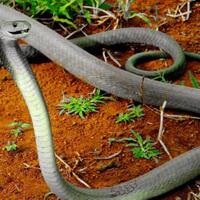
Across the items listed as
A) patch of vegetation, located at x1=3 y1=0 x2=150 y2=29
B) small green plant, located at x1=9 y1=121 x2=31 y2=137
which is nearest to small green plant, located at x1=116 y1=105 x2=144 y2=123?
small green plant, located at x1=9 y1=121 x2=31 y2=137

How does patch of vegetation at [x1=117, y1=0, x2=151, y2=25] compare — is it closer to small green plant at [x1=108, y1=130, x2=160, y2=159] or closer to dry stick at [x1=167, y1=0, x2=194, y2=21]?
dry stick at [x1=167, y1=0, x2=194, y2=21]

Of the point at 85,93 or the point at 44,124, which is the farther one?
the point at 85,93

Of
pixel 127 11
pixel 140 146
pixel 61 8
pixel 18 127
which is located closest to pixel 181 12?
pixel 127 11

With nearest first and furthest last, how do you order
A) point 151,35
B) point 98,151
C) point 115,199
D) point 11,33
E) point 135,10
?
point 11,33
point 115,199
point 98,151
point 151,35
point 135,10

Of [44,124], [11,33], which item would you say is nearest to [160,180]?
[44,124]

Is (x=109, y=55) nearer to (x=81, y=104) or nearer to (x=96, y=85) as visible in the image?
(x=96, y=85)

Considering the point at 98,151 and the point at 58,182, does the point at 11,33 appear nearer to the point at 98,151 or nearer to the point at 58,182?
the point at 58,182
